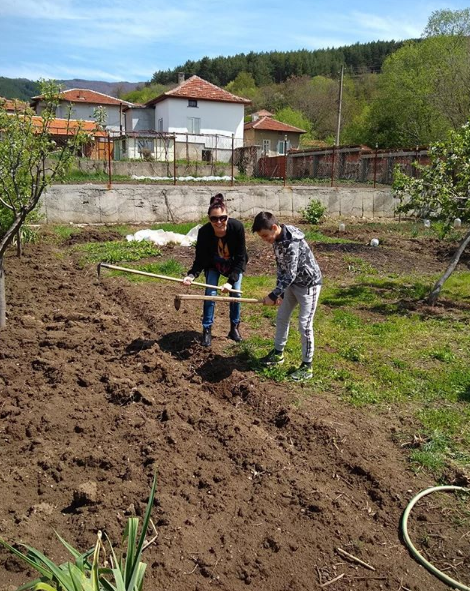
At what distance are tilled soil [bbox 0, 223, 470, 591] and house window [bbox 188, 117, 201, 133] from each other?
42.3 m

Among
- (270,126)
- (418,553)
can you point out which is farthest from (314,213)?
(270,126)

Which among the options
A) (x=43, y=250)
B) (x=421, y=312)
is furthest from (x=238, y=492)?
(x=43, y=250)

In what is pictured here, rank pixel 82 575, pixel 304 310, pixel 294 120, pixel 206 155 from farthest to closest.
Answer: pixel 294 120
pixel 206 155
pixel 304 310
pixel 82 575

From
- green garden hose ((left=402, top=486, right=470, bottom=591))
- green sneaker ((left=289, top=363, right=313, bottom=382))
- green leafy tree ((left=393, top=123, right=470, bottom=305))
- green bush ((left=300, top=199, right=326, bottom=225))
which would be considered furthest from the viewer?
green bush ((left=300, top=199, right=326, bottom=225))

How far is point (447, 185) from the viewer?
766 cm

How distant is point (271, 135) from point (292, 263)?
44267mm

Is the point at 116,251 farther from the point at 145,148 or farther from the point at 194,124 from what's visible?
the point at 194,124

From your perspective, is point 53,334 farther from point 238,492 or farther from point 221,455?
point 238,492

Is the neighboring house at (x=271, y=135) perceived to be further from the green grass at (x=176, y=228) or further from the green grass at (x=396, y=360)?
the green grass at (x=396, y=360)

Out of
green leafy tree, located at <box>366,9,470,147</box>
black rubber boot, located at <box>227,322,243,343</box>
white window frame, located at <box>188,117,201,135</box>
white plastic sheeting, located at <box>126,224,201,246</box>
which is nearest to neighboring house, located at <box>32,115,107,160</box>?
white plastic sheeting, located at <box>126,224,201,246</box>

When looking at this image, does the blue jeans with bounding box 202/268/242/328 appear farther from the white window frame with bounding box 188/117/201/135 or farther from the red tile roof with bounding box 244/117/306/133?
the white window frame with bounding box 188/117/201/135

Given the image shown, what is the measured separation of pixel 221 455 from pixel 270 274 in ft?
20.4

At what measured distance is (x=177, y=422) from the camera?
4309 mm

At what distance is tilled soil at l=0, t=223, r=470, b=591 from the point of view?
2936 mm
